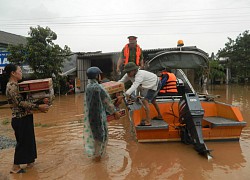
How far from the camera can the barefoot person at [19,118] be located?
389 centimetres

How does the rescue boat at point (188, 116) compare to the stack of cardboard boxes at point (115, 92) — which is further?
the rescue boat at point (188, 116)

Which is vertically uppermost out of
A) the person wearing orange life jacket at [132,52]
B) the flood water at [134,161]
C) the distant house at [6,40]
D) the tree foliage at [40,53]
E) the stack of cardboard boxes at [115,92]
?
the distant house at [6,40]

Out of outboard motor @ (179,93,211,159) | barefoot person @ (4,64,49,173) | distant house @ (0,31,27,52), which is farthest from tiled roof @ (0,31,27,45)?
outboard motor @ (179,93,211,159)

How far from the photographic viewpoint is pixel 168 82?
6.43 metres

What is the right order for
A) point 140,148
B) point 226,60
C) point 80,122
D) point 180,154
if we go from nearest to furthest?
point 180,154
point 140,148
point 80,122
point 226,60

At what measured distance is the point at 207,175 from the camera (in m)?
3.80

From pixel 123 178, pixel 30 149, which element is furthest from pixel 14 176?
pixel 123 178

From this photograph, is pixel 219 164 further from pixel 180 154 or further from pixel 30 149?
pixel 30 149

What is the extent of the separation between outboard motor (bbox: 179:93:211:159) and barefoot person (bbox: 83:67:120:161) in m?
1.52

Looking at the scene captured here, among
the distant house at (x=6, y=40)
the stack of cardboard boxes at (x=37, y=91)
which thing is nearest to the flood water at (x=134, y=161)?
the stack of cardboard boxes at (x=37, y=91)

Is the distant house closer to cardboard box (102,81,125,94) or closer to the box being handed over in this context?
cardboard box (102,81,125,94)

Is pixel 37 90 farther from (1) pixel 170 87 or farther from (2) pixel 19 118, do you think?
(1) pixel 170 87

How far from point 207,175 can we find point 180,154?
1.00 meters

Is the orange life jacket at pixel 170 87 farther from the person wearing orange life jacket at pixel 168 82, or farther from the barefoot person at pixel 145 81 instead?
the barefoot person at pixel 145 81
